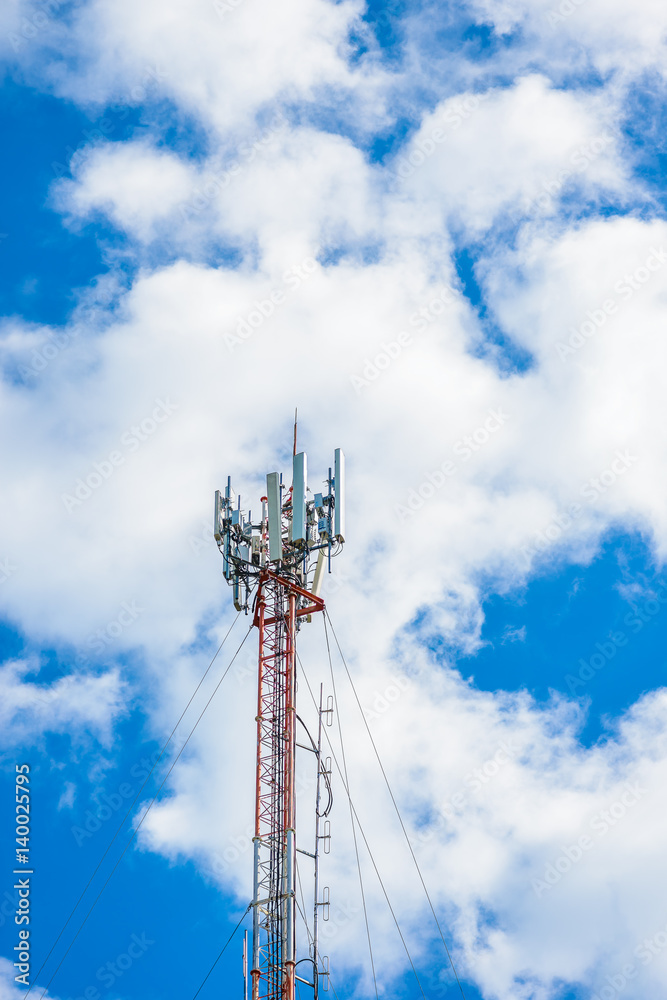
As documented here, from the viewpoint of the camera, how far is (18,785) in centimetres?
8106

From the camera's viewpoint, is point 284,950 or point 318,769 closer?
point 284,950

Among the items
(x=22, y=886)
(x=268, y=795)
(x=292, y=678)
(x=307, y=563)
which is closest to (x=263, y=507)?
(x=307, y=563)

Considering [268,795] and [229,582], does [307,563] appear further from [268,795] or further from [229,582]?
[268,795]

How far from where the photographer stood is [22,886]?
8012 centimetres

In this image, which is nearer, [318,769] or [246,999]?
[246,999]

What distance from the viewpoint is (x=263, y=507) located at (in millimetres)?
88688

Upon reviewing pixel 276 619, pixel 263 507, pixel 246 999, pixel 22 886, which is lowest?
pixel 246 999

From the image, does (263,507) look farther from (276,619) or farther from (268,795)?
(268,795)

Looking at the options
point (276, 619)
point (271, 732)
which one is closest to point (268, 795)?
point (271, 732)

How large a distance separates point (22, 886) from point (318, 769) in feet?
54.4

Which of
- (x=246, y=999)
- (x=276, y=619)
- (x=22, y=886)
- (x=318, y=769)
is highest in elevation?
(x=276, y=619)

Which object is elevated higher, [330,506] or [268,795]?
[330,506]

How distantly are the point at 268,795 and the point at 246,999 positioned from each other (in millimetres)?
10477

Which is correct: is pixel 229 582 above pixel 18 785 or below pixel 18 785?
above
